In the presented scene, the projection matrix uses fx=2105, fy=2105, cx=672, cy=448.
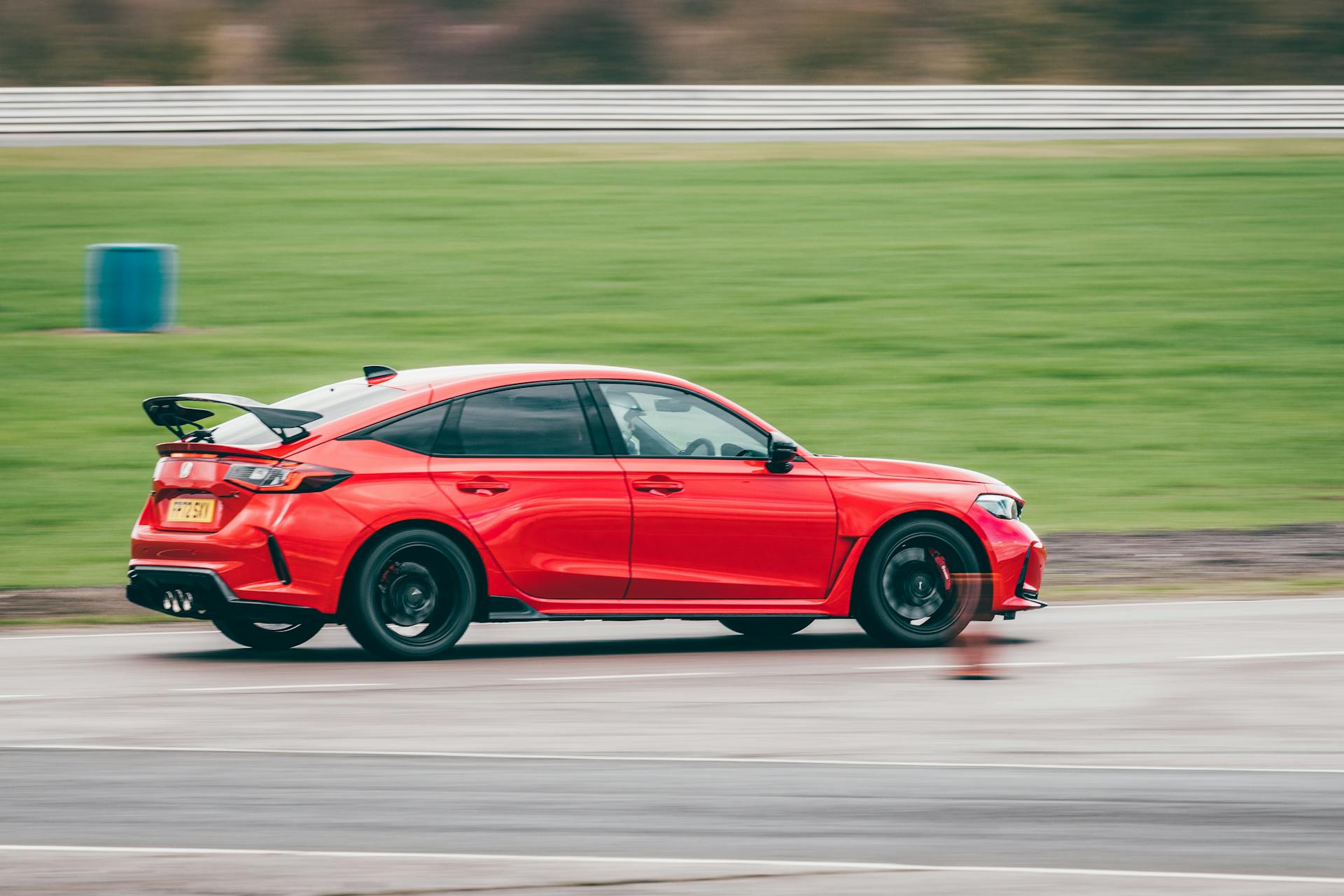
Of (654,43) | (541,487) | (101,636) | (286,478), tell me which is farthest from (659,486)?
(654,43)

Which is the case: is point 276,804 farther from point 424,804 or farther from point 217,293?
point 217,293

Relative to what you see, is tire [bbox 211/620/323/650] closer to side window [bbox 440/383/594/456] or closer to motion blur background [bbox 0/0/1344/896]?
motion blur background [bbox 0/0/1344/896]

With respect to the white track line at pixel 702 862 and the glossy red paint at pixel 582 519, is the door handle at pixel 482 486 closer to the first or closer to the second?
the glossy red paint at pixel 582 519

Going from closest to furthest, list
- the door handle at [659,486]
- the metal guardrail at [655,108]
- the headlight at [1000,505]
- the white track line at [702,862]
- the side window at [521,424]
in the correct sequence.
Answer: the white track line at [702,862]
the side window at [521,424]
the door handle at [659,486]
the headlight at [1000,505]
the metal guardrail at [655,108]

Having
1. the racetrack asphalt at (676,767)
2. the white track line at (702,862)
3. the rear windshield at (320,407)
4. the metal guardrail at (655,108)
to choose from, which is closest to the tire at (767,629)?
the racetrack asphalt at (676,767)

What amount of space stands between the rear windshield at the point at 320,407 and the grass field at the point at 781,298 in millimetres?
3502

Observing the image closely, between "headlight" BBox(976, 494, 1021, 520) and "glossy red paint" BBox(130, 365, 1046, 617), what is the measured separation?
0.10ft

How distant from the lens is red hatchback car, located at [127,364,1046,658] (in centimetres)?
1002

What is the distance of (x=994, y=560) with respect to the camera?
36.5 feet

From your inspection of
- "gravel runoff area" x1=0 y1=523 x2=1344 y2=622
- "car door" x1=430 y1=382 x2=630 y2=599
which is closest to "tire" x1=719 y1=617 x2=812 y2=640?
"car door" x1=430 y1=382 x2=630 y2=599

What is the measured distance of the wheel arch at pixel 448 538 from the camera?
10031 mm

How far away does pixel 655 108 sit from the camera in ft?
104

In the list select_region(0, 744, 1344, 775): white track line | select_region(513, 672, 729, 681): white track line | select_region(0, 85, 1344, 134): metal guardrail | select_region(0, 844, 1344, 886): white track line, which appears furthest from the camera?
select_region(0, 85, 1344, 134): metal guardrail

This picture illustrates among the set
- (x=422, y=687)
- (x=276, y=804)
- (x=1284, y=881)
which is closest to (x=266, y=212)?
(x=422, y=687)
